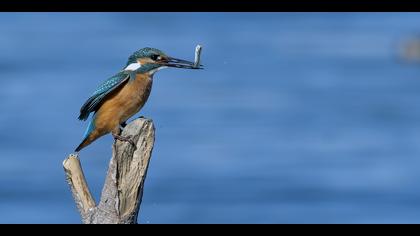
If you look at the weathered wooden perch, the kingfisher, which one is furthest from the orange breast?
the weathered wooden perch

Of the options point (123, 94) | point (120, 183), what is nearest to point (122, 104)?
point (123, 94)

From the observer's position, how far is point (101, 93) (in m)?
4.48

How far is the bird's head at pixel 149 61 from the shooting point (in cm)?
456

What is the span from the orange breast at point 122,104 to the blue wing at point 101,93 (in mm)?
23

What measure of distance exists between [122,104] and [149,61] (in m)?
0.21

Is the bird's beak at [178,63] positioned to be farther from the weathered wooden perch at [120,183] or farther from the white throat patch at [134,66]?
the weathered wooden perch at [120,183]

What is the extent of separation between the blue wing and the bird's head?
47 mm

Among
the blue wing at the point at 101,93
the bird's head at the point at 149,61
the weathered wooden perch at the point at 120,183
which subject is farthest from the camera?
the bird's head at the point at 149,61

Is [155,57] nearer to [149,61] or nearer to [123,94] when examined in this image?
[149,61]

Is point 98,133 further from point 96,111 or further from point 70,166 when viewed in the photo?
point 70,166

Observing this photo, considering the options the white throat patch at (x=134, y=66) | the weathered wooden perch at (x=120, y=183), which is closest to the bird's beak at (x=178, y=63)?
the white throat patch at (x=134, y=66)

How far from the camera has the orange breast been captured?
4.48 m
